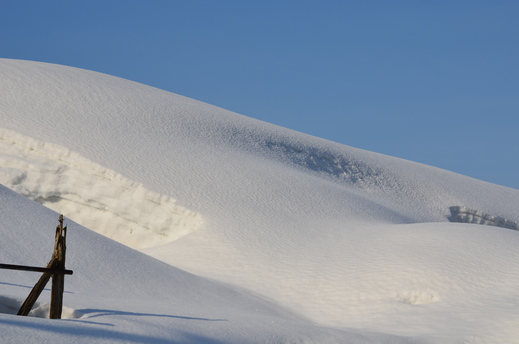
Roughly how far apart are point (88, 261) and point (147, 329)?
2813 mm

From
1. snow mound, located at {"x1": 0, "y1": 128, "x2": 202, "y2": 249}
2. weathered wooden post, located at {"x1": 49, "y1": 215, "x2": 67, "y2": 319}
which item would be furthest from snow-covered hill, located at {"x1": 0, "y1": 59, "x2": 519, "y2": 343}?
weathered wooden post, located at {"x1": 49, "y1": 215, "x2": 67, "y2": 319}

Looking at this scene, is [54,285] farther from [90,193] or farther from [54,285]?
[90,193]

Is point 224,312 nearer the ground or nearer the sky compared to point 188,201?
nearer the ground

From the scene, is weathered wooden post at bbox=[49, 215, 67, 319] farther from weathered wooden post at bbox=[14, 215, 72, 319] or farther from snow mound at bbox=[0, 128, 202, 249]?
snow mound at bbox=[0, 128, 202, 249]

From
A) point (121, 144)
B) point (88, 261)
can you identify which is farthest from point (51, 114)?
point (88, 261)

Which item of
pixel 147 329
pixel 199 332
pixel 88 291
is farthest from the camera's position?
pixel 88 291

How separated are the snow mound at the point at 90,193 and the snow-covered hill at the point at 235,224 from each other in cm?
3

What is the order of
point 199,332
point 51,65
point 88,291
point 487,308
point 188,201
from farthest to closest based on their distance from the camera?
point 51,65
point 188,201
point 487,308
point 88,291
point 199,332

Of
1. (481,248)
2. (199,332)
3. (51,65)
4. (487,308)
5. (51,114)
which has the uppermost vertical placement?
(51,65)

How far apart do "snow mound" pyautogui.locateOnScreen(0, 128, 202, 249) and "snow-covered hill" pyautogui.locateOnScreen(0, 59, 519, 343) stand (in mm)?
30

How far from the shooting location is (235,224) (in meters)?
13.7

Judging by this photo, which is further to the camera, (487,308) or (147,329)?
(487,308)

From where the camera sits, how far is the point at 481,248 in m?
12.0

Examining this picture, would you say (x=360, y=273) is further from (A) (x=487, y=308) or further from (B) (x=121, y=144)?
(B) (x=121, y=144)
